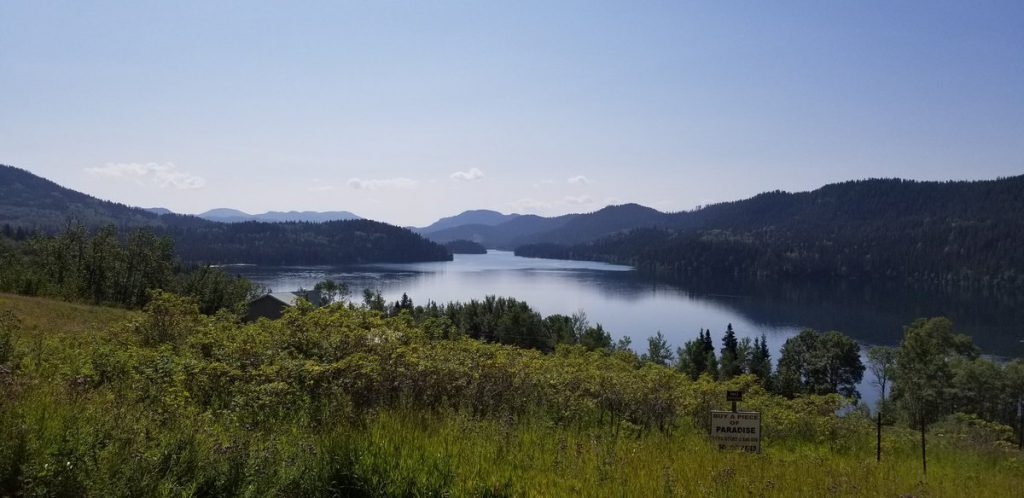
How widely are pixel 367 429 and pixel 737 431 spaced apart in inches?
183

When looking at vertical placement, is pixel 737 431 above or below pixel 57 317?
below

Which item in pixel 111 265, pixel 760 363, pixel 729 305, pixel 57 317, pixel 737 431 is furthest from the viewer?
pixel 729 305

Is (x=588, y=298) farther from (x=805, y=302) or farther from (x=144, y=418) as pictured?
(x=144, y=418)

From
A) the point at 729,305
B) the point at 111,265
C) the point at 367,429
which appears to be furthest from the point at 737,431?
the point at 729,305

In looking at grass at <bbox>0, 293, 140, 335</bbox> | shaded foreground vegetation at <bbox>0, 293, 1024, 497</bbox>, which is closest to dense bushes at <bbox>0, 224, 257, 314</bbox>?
grass at <bbox>0, 293, 140, 335</bbox>

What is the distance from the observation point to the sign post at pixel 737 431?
7.29 m

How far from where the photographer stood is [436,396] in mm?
7160

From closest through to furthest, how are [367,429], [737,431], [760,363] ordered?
[367,429], [737,431], [760,363]

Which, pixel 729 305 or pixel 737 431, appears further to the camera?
pixel 729 305

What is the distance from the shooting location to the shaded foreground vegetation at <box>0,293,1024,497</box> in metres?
4.25

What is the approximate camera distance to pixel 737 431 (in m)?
7.36

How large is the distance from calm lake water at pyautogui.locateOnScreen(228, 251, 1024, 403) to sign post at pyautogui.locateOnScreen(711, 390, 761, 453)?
65.4 metres

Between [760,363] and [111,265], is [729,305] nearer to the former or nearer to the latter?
[760,363]

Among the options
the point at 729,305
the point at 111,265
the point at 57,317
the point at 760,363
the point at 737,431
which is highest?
the point at 111,265
